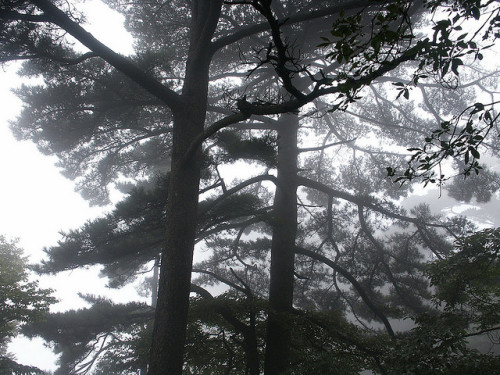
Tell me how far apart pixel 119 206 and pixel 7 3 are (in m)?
3.33

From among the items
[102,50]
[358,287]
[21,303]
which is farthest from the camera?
[21,303]

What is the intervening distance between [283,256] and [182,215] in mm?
3155

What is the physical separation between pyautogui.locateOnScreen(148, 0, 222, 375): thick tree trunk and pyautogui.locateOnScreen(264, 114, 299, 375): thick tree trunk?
1.59m

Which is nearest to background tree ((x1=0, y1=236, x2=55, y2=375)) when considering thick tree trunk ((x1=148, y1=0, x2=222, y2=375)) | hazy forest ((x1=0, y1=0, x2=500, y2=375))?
hazy forest ((x1=0, y1=0, x2=500, y2=375))

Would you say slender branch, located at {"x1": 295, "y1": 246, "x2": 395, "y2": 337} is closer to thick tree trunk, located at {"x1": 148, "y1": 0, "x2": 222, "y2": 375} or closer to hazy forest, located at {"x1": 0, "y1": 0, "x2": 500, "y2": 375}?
hazy forest, located at {"x1": 0, "y1": 0, "x2": 500, "y2": 375}

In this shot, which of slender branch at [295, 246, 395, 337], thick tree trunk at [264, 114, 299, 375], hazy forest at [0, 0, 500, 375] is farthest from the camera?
slender branch at [295, 246, 395, 337]

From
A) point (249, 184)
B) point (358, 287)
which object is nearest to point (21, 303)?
point (249, 184)

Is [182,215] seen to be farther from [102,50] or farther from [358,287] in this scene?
[358,287]

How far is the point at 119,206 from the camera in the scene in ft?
18.4

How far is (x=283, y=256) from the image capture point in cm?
695

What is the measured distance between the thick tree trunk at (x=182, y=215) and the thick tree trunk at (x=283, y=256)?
159cm

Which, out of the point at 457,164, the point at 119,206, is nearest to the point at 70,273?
the point at 119,206

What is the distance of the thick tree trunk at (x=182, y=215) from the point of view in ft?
13.0

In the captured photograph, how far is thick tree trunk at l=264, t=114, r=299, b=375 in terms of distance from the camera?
579 centimetres
